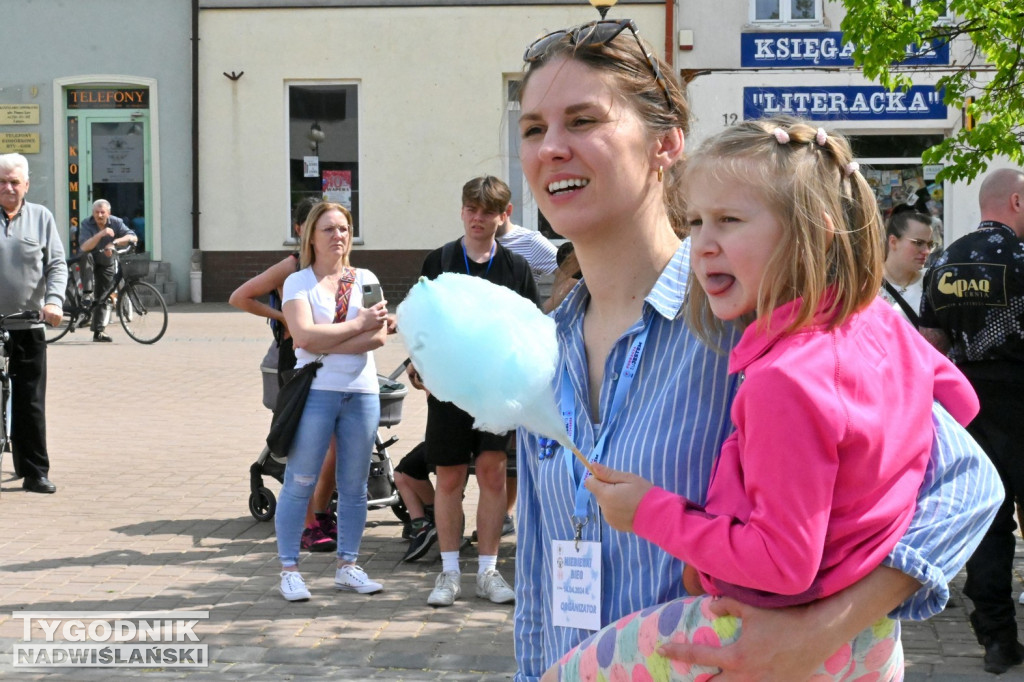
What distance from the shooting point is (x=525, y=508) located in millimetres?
2332

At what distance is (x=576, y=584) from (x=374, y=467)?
18.3 feet

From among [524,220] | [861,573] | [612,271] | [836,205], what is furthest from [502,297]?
[524,220]

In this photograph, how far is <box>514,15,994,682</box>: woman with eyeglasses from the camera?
1.99 m

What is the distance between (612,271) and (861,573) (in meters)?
0.74

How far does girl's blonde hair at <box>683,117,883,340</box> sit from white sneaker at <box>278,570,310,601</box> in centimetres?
467

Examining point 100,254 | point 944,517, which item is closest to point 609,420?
point 944,517

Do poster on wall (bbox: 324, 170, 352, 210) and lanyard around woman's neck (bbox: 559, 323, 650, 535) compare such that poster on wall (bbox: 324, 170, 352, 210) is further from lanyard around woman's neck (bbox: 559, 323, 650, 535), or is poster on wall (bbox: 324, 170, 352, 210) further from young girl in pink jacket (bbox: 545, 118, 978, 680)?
young girl in pink jacket (bbox: 545, 118, 978, 680)

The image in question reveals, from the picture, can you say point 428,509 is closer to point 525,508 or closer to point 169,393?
point 525,508

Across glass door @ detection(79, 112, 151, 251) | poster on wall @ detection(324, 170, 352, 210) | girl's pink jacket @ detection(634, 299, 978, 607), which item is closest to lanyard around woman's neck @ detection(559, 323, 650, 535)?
girl's pink jacket @ detection(634, 299, 978, 607)

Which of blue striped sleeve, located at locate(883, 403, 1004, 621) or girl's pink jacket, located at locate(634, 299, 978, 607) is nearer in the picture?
girl's pink jacket, located at locate(634, 299, 978, 607)

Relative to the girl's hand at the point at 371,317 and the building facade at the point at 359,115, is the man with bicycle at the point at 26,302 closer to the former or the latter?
the girl's hand at the point at 371,317

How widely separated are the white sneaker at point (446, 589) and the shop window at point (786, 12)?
16.4 meters

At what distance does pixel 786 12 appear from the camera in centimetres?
2067

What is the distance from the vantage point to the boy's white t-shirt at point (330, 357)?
6.28m
